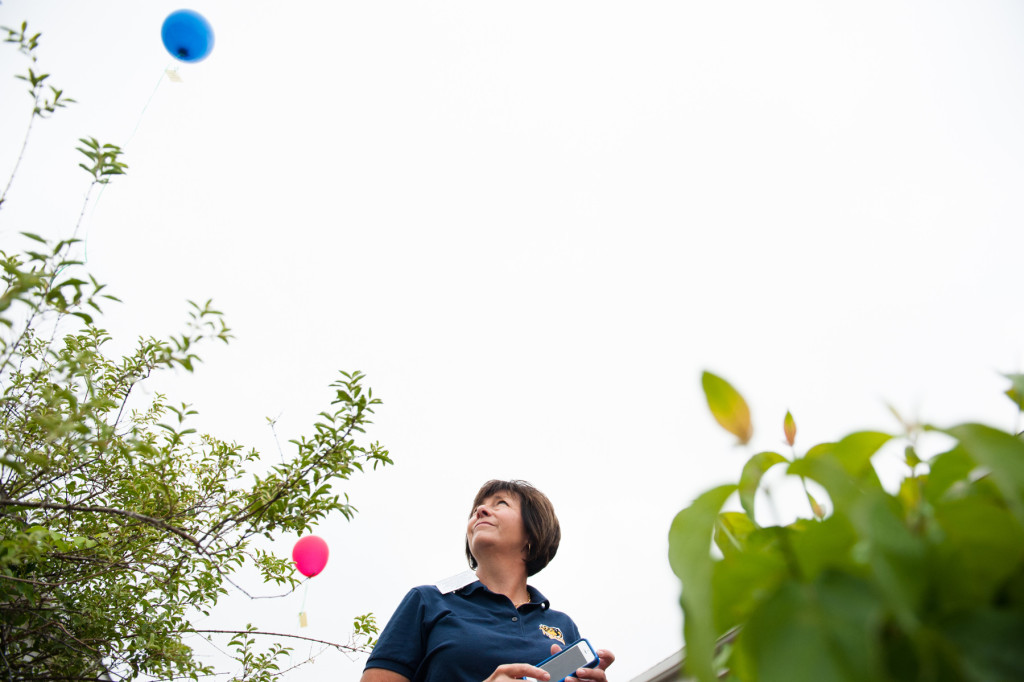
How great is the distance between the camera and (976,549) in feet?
0.52

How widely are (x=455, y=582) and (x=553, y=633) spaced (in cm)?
29

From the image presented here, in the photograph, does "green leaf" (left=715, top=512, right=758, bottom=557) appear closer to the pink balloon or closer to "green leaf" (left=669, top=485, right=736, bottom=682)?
"green leaf" (left=669, top=485, right=736, bottom=682)

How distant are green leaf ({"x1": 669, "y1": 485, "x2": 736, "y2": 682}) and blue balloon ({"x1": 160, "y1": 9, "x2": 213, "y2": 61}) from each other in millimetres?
2753

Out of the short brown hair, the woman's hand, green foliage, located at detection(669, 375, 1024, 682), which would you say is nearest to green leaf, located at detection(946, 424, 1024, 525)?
green foliage, located at detection(669, 375, 1024, 682)

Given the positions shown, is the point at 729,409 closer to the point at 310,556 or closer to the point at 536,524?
the point at 536,524

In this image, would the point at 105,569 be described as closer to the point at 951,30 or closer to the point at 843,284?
the point at 843,284

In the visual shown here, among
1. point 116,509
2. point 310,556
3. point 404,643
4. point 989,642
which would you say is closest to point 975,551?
point 989,642

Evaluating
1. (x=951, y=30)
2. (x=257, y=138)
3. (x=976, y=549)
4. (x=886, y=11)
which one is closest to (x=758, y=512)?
(x=976, y=549)

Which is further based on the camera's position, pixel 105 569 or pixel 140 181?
pixel 140 181

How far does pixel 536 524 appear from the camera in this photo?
1767 millimetres

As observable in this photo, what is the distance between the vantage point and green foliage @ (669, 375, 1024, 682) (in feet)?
0.47

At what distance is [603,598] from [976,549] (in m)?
2.81

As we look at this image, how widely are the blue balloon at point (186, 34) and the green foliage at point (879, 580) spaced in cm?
276

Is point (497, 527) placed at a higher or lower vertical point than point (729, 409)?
higher
